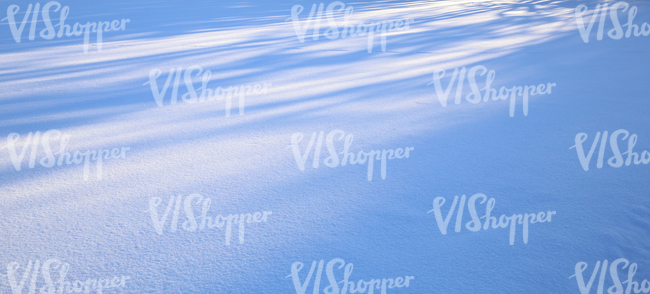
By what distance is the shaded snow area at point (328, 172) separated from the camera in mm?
2115

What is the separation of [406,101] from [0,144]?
3.23 m

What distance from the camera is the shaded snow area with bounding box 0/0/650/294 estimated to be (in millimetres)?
2115

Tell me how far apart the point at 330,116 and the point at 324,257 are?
207 cm

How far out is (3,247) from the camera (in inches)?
89.7

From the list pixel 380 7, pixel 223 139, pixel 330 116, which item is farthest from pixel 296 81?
pixel 380 7

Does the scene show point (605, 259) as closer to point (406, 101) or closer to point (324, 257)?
point (324, 257)

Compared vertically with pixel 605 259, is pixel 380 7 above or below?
above

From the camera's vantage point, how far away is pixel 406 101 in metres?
4.51

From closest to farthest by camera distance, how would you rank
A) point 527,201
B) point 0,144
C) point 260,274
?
1. point 260,274
2. point 527,201
3. point 0,144


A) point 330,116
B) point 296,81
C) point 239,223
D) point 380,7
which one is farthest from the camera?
point 380,7

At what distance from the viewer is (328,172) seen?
3104 mm

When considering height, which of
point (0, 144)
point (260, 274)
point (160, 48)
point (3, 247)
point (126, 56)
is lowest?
point (260, 274)

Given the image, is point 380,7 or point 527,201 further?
point 380,7

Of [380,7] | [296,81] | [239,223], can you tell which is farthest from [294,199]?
[380,7]
